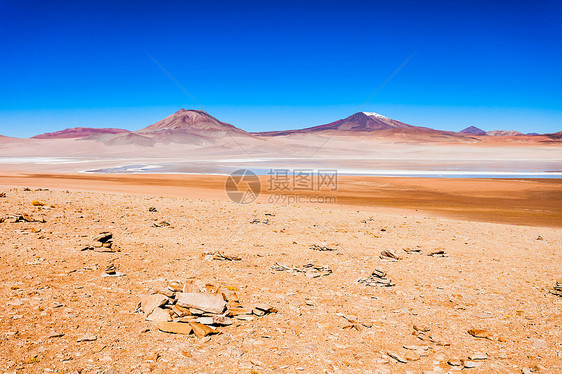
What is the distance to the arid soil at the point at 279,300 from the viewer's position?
3.28 m

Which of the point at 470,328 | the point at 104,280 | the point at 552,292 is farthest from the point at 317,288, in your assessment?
the point at 552,292

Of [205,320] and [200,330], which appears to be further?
[205,320]

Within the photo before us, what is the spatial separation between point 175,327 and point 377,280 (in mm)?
2933

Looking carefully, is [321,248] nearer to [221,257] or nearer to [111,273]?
[221,257]

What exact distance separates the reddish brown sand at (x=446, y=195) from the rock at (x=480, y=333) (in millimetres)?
9711

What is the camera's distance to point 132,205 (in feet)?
35.1

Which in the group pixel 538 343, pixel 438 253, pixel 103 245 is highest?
pixel 103 245

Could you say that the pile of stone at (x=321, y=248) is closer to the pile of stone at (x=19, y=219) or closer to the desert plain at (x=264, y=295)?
the desert plain at (x=264, y=295)

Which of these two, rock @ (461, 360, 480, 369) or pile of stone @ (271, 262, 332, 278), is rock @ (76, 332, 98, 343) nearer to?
pile of stone @ (271, 262, 332, 278)

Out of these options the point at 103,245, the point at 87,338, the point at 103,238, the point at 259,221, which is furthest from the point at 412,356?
the point at 259,221

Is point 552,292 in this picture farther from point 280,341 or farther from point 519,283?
point 280,341

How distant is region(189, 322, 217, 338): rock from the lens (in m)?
3.64

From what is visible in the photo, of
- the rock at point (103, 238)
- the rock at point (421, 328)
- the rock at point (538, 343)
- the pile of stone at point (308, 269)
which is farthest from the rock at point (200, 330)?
the rock at point (103, 238)

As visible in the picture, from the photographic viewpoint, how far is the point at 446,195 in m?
19.4
